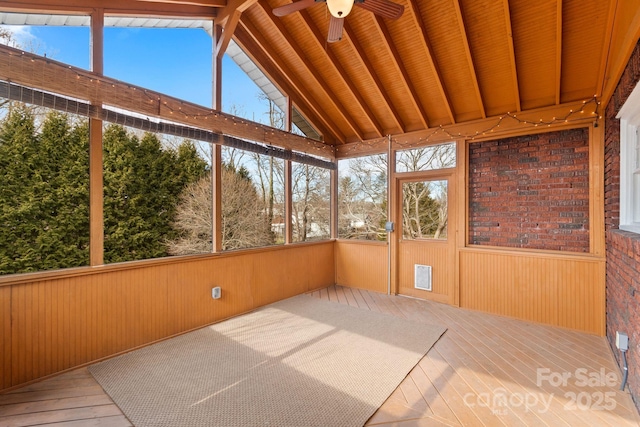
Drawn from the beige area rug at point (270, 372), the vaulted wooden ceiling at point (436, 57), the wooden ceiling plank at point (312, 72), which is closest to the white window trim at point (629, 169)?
the vaulted wooden ceiling at point (436, 57)

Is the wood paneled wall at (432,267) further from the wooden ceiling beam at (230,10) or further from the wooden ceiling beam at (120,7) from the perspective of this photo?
the wooden ceiling beam at (120,7)

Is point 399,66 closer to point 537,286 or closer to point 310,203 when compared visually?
point 310,203

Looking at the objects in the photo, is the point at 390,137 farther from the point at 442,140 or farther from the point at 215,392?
the point at 215,392

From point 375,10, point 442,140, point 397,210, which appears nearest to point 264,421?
point 375,10

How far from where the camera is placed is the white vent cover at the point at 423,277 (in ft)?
16.2

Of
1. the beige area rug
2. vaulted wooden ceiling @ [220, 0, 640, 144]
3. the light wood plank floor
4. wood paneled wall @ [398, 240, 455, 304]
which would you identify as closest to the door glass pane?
wood paneled wall @ [398, 240, 455, 304]

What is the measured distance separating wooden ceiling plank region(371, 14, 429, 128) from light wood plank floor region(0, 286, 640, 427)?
10.7ft

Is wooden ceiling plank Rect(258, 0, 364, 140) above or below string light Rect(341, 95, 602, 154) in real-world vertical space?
above

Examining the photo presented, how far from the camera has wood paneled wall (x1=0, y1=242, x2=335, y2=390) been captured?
2.48 meters

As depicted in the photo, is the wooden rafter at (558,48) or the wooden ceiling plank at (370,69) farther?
the wooden ceiling plank at (370,69)

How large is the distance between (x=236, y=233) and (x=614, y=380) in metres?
4.35

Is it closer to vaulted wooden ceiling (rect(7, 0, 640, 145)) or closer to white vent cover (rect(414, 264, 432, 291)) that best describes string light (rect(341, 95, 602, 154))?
vaulted wooden ceiling (rect(7, 0, 640, 145))

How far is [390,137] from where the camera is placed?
530 centimetres

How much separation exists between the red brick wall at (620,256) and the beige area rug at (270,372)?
161cm
